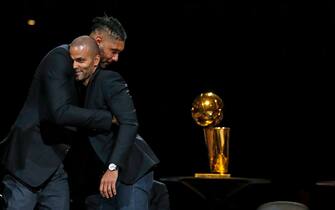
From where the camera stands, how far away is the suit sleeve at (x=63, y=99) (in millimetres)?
2299

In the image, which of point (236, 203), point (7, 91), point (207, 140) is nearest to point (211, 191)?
point (207, 140)

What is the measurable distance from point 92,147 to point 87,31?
2.21m

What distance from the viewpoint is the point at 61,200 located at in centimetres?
Result: 243

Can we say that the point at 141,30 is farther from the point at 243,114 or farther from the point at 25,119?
the point at 25,119

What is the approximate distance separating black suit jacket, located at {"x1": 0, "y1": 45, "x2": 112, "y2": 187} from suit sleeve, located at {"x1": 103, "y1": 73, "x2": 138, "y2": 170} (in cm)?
4

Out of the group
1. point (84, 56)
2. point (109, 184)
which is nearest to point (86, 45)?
point (84, 56)

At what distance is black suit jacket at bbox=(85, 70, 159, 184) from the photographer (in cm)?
234

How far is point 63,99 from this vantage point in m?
2.31

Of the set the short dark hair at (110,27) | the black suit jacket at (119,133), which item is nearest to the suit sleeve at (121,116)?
the black suit jacket at (119,133)

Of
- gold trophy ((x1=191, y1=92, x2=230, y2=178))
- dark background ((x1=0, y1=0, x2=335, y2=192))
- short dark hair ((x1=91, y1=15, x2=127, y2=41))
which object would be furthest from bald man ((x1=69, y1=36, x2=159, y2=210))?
dark background ((x1=0, y1=0, x2=335, y2=192))

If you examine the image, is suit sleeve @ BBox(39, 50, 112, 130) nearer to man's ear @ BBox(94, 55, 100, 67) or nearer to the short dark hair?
man's ear @ BBox(94, 55, 100, 67)

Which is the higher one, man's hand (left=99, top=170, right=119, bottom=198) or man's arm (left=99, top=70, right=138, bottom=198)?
man's arm (left=99, top=70, right=138, bottom=198)

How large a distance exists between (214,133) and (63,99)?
1.57 m

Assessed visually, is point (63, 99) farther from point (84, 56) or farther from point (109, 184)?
point (109, 184)
